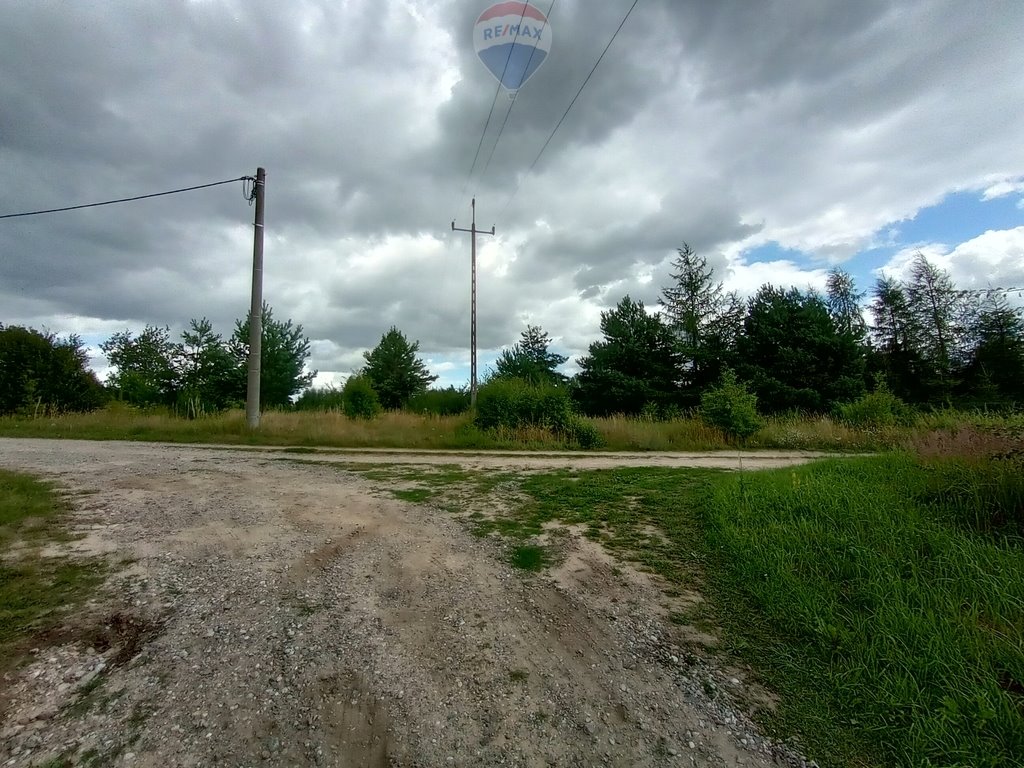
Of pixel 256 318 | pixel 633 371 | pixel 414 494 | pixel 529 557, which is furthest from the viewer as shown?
pixel 633 371

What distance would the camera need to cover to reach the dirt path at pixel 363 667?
6.66ft

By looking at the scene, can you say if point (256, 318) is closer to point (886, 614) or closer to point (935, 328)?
point (886, 614)

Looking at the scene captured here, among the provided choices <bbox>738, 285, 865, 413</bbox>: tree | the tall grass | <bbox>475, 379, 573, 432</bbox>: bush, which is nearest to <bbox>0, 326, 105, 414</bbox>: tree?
<bbox>475, 379, 573, 432</bbox>: bush

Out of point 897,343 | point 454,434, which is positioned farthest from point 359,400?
point 897,343

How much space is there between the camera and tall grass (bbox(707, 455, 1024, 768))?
2127 millimetres

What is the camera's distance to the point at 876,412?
53.4 ft

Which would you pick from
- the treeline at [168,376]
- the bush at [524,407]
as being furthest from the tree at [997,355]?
the treeline at [168,376]

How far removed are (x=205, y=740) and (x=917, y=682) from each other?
3.54 m

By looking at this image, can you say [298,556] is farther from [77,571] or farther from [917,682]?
[917,682]

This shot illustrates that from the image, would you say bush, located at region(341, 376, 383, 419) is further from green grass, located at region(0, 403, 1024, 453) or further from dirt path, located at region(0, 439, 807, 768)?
dirt path, located at region(0, 439, 807, 768)

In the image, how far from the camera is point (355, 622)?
3066 mm

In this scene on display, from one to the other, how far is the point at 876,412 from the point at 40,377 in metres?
38.1

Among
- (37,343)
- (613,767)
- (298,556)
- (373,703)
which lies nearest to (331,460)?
(298,556)

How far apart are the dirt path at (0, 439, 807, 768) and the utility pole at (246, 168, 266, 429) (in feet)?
40.0
